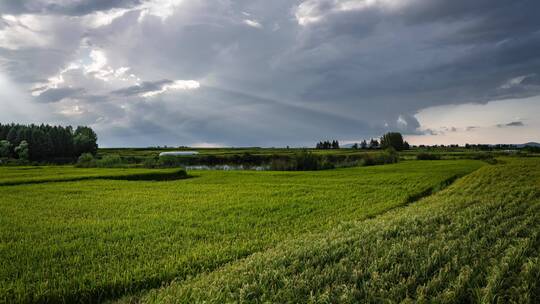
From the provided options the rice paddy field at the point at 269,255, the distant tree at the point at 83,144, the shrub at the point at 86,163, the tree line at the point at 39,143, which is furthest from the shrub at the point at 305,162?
the distant tree at the point at 83,144

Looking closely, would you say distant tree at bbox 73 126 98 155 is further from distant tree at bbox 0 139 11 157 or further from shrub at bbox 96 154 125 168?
shrub at bbox 96 154 125 168

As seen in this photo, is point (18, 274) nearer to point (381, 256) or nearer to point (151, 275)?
point (151, 275)

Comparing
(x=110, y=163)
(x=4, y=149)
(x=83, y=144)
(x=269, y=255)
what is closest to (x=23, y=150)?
(x=4, y=149)

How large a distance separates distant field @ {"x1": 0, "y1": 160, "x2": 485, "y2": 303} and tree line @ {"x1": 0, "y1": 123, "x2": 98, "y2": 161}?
77843 mm

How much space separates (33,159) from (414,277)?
101 metres

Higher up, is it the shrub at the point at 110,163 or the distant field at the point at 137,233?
the shrub at the point at 110,163

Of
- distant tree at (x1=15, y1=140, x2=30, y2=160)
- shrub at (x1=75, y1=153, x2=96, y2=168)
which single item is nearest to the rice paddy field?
shrub at (x1=75, y1=153, x2=96, y2=168)

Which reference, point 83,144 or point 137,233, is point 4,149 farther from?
point 137,233

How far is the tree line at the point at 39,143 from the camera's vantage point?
78.7 meters

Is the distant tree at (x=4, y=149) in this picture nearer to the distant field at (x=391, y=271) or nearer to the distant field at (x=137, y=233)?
the distant field at (x=137, y=233)

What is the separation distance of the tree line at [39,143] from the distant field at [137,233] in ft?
255

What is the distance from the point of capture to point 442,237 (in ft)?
22.9

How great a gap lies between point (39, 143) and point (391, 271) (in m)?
100

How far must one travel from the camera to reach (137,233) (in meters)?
9.13
